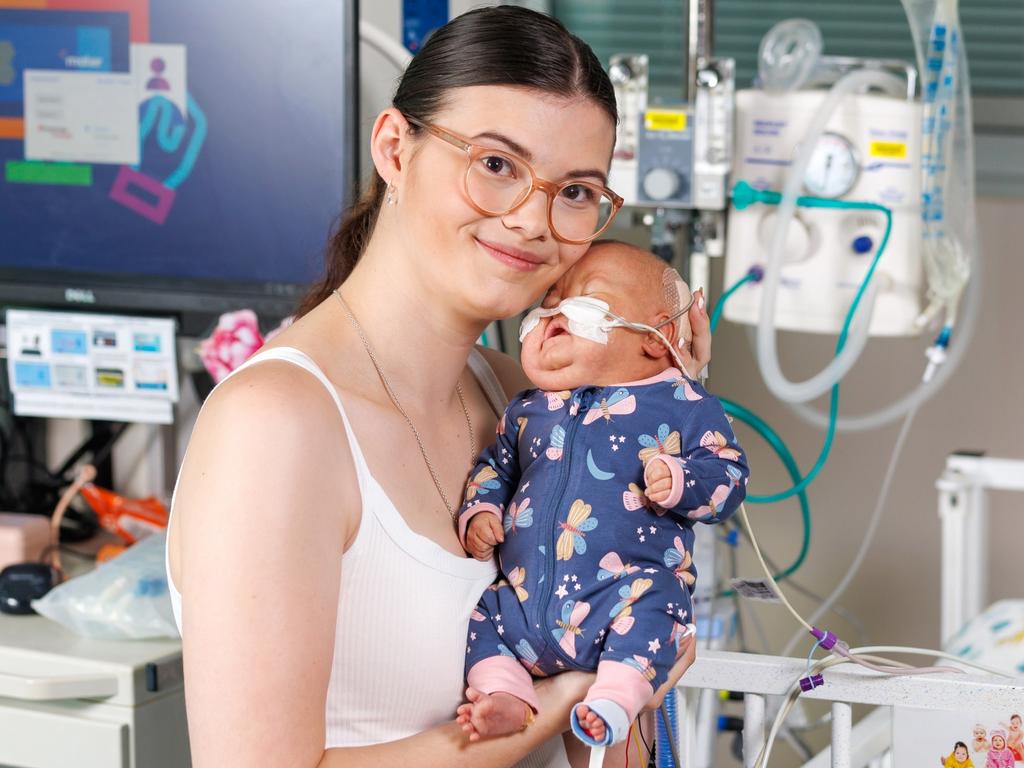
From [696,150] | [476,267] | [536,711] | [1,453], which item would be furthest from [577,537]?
[1,453]

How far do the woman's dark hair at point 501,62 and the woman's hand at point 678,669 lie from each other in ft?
1.76

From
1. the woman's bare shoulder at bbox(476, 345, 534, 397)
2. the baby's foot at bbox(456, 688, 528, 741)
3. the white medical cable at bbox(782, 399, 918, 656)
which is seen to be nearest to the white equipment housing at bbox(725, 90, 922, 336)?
the white medical cable at bbox(782, 399, 918, 656)

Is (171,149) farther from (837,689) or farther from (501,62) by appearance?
(837,689)

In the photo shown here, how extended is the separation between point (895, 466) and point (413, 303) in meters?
1.49

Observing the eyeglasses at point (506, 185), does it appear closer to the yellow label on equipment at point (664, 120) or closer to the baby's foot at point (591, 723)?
the baby's foot at point (591, 723)

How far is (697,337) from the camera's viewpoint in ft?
4.47

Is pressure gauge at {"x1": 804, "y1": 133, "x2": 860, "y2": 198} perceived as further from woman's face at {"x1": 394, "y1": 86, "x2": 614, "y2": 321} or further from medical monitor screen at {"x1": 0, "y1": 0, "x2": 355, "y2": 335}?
woman's face at {"x1": 394, "y1": 86, "x2": 614, "y2": 321}

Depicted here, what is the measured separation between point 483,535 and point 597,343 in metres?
0.23

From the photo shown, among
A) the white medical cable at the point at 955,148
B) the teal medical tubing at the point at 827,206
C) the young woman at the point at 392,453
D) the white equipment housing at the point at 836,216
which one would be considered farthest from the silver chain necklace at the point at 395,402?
the white medical cable at the point at 955,148

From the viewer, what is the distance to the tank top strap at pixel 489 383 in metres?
1.49

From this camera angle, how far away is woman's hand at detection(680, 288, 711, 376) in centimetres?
135

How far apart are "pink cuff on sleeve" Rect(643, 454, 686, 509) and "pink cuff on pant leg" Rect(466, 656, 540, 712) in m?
0.21

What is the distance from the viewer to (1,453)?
2.33m

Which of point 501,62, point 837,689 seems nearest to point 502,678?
point 837,689
